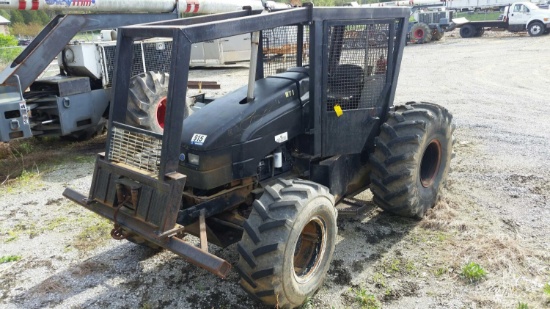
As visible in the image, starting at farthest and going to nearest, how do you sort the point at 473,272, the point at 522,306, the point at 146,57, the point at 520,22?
the point at 520,22 → the point at 146,57 → the point at 473,272 → the point at 522,306

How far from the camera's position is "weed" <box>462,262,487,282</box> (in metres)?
4.08

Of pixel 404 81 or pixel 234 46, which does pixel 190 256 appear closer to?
pixel 404 81

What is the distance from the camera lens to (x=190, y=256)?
3299mm

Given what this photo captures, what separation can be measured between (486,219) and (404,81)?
10474mm

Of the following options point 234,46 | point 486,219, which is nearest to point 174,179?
point 486,219

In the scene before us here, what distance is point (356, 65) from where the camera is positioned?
4691 millimetres

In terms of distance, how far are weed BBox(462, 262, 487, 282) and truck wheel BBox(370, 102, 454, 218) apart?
871mm

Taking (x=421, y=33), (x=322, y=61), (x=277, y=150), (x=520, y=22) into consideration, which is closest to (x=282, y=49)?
(x=322, y=61)

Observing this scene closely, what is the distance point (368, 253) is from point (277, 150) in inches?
52.7

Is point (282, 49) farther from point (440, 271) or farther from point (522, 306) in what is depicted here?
point (522, 306)

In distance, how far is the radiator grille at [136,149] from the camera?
353 cm

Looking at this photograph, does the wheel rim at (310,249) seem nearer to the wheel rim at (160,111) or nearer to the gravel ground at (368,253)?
the gravel ground at (368,253)

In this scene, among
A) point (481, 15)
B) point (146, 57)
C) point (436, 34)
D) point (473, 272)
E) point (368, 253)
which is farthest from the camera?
point (481, 15)

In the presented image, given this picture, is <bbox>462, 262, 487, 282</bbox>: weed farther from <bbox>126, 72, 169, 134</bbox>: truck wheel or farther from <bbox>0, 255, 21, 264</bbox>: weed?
<bbox>126, 72, 169, 134</bbox>: truck wheel
